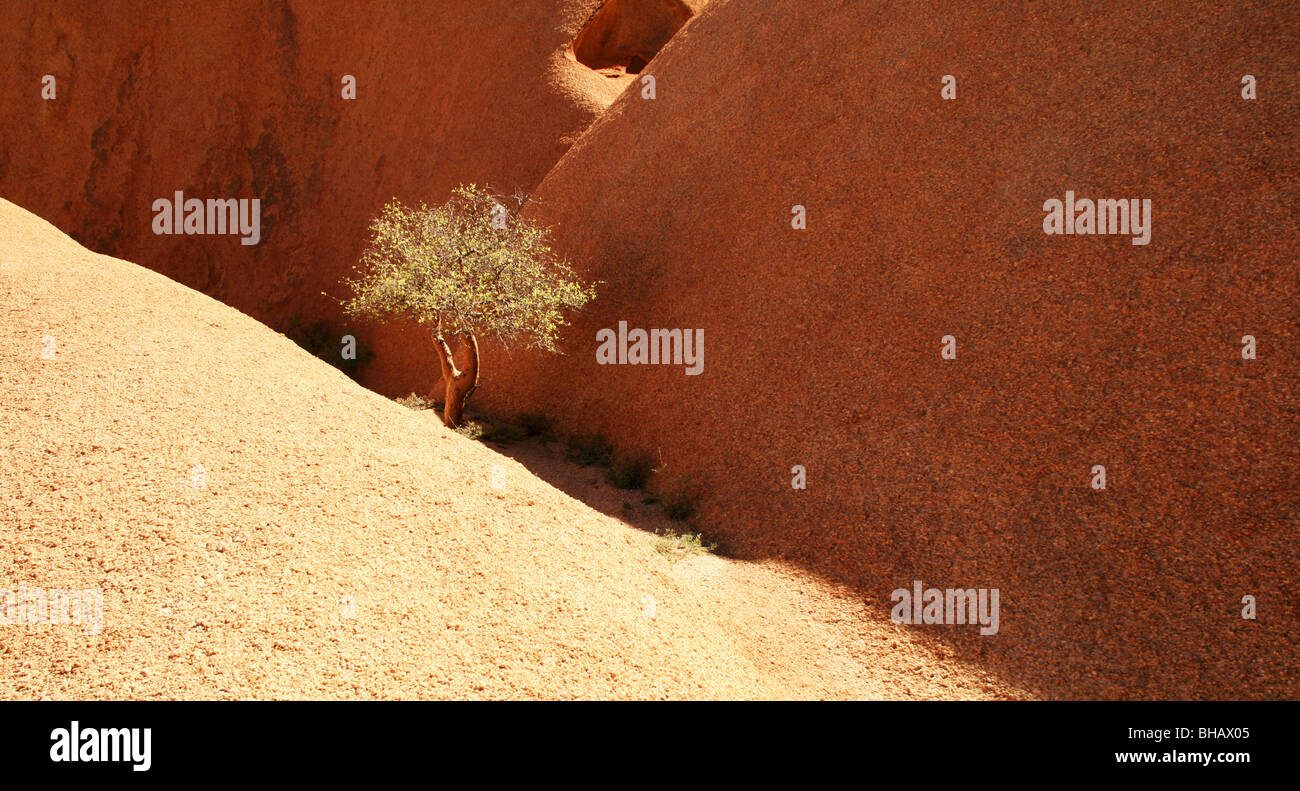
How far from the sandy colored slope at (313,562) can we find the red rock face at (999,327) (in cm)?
131

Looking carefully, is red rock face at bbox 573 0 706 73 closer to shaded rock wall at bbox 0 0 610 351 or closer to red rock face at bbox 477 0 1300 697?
shaded rock wall at bbox 0 0 610 351

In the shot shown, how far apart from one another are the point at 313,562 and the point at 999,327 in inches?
316

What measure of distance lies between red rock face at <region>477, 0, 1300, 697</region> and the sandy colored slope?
A: 1308 millimetres

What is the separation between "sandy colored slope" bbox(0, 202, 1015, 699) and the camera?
554 centimetres

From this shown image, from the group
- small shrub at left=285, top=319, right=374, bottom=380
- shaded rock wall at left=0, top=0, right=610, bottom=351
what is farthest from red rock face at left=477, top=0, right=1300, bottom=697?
shaded rock wall at left=0, top=0, right=610, bottom=351

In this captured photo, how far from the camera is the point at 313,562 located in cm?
631

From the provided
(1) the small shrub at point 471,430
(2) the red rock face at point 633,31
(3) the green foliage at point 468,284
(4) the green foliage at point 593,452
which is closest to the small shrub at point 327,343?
(3) the green foliage at point 468,284

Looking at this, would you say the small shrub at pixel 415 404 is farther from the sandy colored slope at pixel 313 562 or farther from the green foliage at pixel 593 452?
the sandy colored slope at pixel 313 562

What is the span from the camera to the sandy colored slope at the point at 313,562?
218 inches

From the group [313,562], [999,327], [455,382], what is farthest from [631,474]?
[313,562]

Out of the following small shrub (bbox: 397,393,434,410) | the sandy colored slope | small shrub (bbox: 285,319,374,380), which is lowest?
the sandy colored slope

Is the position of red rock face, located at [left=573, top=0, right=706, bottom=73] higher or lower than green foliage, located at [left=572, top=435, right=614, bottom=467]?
higher

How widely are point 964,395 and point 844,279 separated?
2.71 meters

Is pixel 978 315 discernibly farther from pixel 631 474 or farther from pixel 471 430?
pixel 471 430
